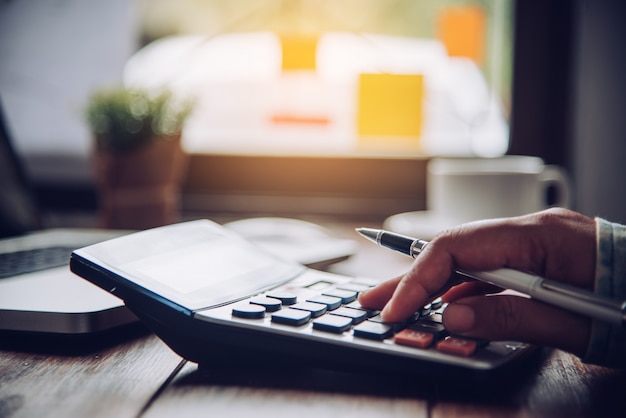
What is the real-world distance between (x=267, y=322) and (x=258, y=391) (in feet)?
0.14

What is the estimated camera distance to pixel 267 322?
383 millimetres

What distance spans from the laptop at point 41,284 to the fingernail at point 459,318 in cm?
22

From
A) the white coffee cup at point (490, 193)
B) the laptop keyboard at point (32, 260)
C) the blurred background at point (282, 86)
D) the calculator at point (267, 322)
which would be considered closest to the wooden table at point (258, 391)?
the calculator at point (267, 322)

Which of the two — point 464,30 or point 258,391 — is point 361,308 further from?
point 464,30

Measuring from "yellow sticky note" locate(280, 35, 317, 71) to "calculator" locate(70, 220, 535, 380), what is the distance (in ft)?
2.52

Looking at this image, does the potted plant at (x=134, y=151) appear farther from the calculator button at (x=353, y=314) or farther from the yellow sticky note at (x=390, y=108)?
the calculator button at (x=353, y=314)

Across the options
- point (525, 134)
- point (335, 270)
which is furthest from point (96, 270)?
point (525, 134)

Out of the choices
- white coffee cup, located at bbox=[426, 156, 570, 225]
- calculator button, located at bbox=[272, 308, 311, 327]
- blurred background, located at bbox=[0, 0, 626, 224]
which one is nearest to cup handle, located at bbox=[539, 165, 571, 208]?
white coffee cup, located at bbox=[426, 156, 570, 225]

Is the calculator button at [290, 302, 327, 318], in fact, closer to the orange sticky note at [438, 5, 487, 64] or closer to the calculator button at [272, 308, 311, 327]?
the calculator button at [272, 308, 311, 327]

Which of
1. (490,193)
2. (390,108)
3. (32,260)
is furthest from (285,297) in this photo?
(390,108)

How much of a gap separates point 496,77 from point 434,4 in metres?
0.17

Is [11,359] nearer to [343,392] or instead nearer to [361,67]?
[343,392]

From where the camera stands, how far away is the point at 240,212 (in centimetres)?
118

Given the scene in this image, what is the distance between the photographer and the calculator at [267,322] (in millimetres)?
354
